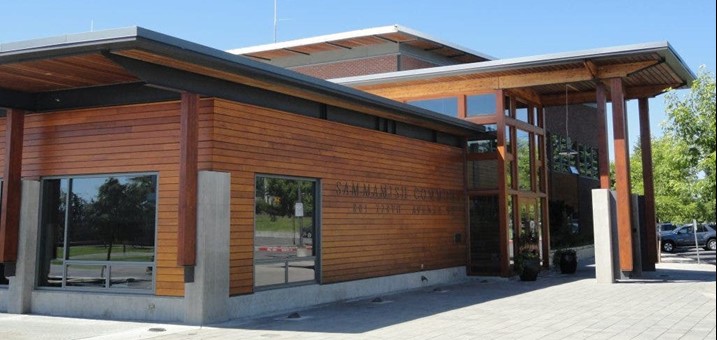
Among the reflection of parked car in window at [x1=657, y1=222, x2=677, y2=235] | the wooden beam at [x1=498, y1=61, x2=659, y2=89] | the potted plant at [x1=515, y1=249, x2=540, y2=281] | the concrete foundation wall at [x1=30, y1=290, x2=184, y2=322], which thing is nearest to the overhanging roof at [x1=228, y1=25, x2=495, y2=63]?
the wooden beam at [x1=498, y1=61, x2=659, y2=89]

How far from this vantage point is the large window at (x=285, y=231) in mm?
12039

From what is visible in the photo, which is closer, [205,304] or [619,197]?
[205,304]

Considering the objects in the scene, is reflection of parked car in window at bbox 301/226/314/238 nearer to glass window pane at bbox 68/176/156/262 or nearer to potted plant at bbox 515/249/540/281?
glass window pane at bbox 68/176/156/262

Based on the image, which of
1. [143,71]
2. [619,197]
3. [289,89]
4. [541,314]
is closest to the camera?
[143,71]

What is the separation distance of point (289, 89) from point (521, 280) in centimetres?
968

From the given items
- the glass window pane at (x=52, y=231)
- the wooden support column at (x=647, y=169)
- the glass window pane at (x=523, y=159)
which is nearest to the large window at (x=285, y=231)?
the glass window pane at (x=52, y=231)

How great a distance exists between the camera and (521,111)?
2100 cm

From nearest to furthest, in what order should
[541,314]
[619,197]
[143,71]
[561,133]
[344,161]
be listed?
[143,71] → [541,314] → [344,161] → [619,197] → [561,133]

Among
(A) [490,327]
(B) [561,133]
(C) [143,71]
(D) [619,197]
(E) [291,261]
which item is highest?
(B) [561,133]

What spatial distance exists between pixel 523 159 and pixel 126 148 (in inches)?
514

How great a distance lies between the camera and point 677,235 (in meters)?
36.7

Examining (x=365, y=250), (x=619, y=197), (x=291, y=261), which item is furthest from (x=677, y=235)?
(x=291, y=261)

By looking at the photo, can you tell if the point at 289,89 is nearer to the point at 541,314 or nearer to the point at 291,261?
the point at 291,261

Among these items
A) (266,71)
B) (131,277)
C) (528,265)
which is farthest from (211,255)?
(528,265)
